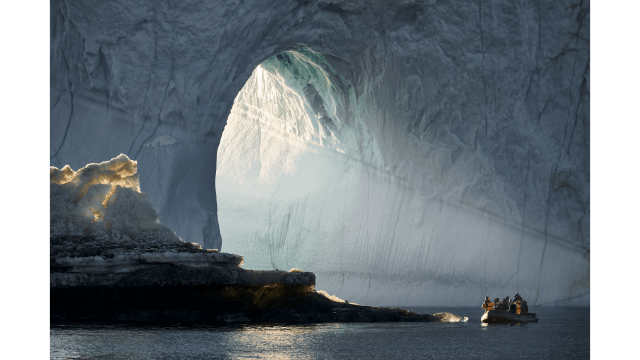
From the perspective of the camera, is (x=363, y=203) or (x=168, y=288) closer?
(x=168, y=288)

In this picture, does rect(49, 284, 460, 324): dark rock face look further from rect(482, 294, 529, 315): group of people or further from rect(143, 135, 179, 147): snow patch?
rect(143, 135, 179, 147): snow patch

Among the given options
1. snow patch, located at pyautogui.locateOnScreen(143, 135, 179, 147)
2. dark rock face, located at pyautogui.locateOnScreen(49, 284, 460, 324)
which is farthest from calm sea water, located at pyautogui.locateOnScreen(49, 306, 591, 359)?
snow patch, located at pyautogui.locateOnScreen(143, 135, 179, 147)

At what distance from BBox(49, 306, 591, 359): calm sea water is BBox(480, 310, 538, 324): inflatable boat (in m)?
1.08

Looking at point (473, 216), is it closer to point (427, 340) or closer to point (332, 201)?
point (332, 201)

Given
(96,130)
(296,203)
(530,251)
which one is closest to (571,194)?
(530,251)

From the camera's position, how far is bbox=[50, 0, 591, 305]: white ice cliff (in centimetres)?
936

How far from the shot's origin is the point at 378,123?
12938 mm

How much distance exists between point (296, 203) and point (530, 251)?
17.0 feet

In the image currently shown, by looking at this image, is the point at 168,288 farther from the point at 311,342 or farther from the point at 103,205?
the point at 311,342

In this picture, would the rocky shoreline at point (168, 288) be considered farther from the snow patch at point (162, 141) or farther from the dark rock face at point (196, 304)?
the snow patch at point (162, 141)

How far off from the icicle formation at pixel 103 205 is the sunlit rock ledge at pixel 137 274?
0.01 metres

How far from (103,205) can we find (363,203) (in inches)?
269

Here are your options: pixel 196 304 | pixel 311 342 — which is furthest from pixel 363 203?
pixel 311 342

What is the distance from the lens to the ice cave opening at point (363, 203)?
39.4ft
